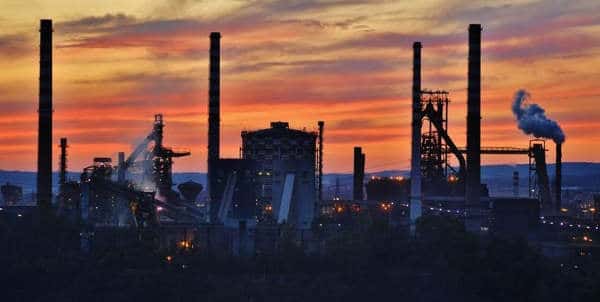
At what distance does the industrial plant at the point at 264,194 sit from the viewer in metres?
68.7

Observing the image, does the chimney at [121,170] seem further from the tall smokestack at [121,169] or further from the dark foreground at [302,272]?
the dark foreground at [302,272]

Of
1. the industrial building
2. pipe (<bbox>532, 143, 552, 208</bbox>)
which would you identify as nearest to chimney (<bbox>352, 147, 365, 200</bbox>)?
the industrial building

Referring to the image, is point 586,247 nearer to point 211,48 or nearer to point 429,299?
point 429,299

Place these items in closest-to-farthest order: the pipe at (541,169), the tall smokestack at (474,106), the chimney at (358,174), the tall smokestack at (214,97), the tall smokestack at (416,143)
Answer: the tall smokestack at (416,143)
the tall smokestack at (474,106)
the tall smokestack at (214,97)
the pipe at (541,169)
the chimney at (358,174)

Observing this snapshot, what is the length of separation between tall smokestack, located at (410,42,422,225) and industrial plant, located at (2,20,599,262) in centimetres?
6

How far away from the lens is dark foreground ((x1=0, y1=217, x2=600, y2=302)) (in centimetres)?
5772

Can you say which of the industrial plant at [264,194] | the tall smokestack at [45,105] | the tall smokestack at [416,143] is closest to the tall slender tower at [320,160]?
the industrial plant at [264,194]

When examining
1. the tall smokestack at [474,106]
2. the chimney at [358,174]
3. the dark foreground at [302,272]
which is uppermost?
the tall smokestack at [474,106]

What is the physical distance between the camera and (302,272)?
62.2m

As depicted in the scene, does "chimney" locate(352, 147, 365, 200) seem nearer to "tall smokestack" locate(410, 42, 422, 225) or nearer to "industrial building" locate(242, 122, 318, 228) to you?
"industrial building" locate(242, 122, 318, 228)

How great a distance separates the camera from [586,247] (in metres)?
72.3

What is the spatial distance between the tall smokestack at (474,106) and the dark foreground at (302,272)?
10.5 metres

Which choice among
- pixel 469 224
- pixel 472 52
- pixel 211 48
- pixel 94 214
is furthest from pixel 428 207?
pixel 94 214

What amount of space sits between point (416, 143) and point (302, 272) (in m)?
15.5
